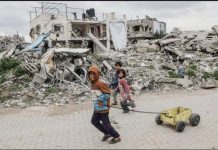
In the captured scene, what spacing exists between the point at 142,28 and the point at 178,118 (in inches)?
1702

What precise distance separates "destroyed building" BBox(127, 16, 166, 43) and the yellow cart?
4071 cm

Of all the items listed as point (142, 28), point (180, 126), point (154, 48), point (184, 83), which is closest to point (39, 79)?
point (184, 83)

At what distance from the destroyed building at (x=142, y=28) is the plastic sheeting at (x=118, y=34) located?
4.95 metres

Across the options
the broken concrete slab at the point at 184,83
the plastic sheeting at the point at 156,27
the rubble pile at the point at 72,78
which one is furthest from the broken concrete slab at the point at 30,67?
the plastic sheeting at the point at 156,27

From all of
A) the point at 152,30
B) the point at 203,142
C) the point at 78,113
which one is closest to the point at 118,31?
the point at 152,30

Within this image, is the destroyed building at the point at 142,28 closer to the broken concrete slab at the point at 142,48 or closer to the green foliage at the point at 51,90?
the broken concrete slab at the point at 142,48

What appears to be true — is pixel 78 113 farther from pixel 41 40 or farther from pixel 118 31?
pixel 118 31

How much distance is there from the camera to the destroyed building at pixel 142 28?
49.2 m

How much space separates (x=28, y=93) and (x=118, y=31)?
31.0 meters

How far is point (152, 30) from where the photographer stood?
5122 cm

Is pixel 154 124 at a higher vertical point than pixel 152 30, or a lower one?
lower

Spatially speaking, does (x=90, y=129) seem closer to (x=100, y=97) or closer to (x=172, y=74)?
(x=100, y=97)

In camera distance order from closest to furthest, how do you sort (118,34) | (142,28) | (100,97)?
(100,97), (118,34), (142,28)

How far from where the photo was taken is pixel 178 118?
808 centimetres
